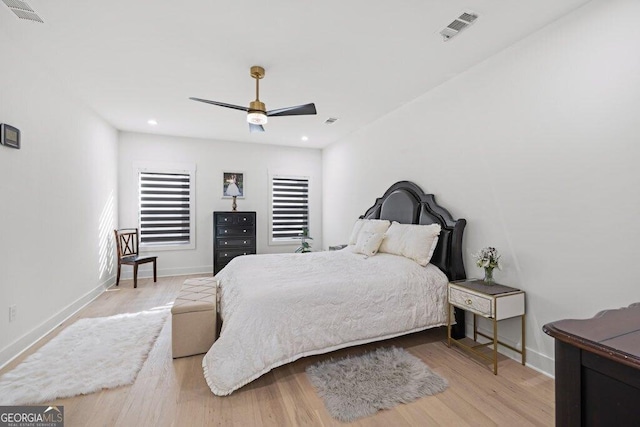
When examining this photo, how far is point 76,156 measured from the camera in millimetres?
3773

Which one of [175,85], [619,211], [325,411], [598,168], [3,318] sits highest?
[175,85]

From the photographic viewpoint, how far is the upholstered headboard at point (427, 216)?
3016 mm

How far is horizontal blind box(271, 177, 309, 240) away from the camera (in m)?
6.53

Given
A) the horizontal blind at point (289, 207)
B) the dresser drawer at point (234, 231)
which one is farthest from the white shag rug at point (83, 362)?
the horizontal blind at point (289, 207)

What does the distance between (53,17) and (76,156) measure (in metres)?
2.01

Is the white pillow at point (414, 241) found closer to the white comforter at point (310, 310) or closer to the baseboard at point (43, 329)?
the white comforter at point (310, 310)

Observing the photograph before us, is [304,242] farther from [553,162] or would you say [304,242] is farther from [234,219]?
[553,162]

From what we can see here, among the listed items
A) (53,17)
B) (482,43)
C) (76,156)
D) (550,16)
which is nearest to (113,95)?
(76,156)

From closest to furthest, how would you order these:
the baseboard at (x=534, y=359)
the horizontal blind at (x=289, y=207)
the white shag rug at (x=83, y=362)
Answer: the white shag rug at (x=83, y=362) → the baseboard at (x=534, y=359) → the horizontal blind at (x=289, y=207)

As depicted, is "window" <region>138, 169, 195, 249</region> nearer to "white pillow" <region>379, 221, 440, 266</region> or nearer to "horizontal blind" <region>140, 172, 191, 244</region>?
"horizontal blind" <region>140, 172, 191, 244</region>

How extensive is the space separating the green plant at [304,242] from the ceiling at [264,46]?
9.99 ft

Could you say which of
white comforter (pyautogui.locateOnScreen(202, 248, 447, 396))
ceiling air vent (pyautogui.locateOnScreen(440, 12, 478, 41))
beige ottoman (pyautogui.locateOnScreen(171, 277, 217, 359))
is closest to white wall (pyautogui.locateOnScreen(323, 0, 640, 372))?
ceiling air vent (pyautogui.locateOnScreen(440, 12, 478, 41))

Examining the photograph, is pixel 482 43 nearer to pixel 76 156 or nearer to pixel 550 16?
pixel 550 16

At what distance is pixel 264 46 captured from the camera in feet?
8.73
